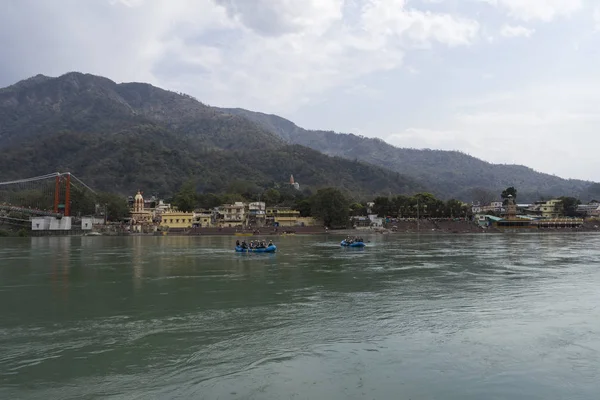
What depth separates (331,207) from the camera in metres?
88.2

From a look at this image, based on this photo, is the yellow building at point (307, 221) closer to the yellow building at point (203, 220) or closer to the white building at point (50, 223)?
the yellow building at point (203, 220)

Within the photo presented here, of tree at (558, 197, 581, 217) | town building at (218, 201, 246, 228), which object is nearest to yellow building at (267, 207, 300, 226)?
town building at (218, 201, 246, 228)

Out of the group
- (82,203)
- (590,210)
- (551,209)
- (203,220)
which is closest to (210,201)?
(203,220)

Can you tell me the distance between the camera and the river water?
9.12 meters

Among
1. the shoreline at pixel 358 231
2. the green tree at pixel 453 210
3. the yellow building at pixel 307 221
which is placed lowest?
the shoreline at pixel 358 231

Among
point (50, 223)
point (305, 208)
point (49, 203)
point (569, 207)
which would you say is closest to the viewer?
point (50, 223)

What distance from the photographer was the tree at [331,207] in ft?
290

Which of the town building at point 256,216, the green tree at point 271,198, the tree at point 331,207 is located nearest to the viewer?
the tree at point 331,207

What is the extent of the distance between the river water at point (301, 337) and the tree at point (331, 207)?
209 feet

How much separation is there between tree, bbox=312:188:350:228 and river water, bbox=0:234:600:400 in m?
63.8

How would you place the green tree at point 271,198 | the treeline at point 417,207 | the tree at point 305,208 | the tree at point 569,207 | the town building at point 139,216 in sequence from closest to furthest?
the town building at point 139,216 < the tree at point 305,208 < the treeline at point 417,207 < the green tree at point 271,198 < the tree at point 569,207

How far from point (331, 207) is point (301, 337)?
76056 mm

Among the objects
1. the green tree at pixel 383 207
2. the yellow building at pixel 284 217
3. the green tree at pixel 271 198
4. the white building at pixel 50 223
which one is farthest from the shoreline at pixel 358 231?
the green tree at pixel 271 198

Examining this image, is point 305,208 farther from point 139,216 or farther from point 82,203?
point 82,203
